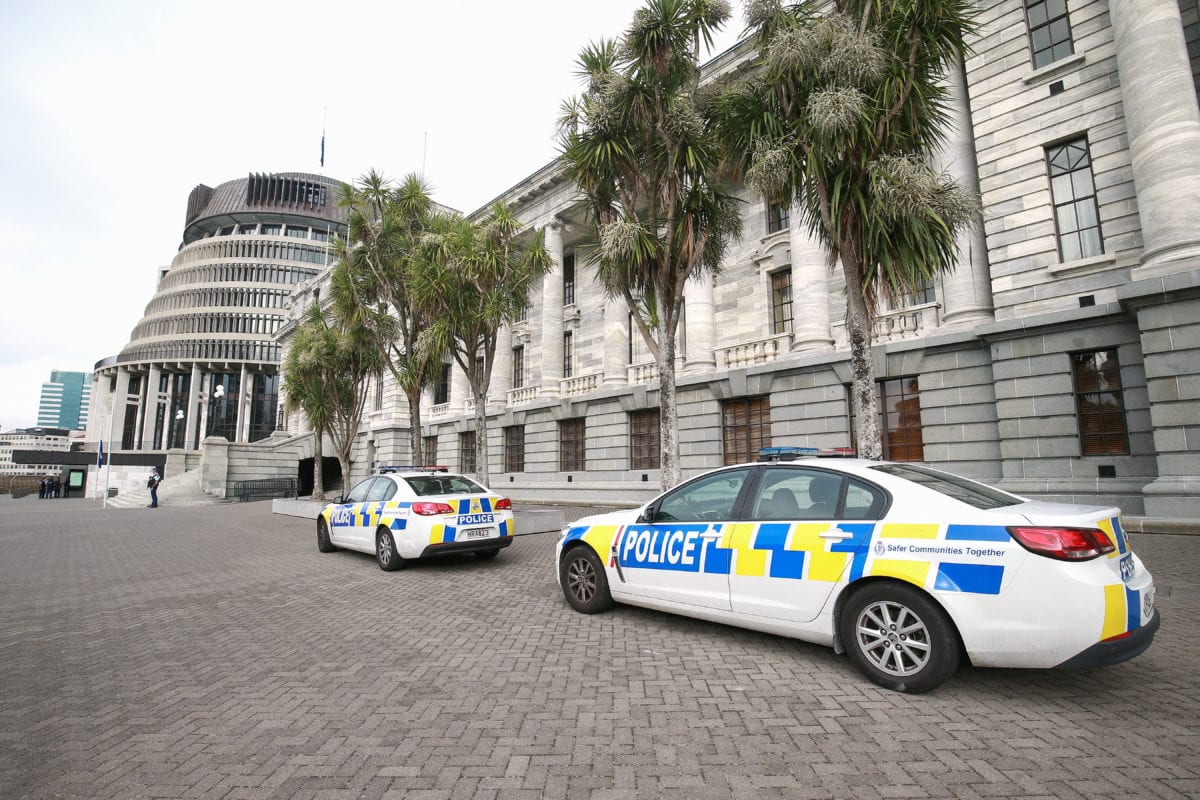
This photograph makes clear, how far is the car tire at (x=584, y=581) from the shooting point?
18.7 ft

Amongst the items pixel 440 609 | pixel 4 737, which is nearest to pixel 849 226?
pixel 440 609

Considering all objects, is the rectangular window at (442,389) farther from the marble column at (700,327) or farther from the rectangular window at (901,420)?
the rectangular window at (901,420)

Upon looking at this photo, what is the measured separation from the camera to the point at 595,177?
35.5ft

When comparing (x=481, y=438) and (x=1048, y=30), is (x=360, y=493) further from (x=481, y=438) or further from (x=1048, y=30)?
(x=1048, y=30)

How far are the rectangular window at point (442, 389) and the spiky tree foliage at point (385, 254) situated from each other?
567 inches

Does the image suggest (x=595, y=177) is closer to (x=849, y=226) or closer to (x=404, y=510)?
(x=849, y=226)

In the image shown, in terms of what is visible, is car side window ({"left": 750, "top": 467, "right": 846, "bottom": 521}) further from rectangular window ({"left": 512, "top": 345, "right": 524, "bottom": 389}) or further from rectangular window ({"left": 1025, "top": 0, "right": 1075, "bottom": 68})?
rectangular window ({"left": 512, "top": 345, "right": 524, "bottom": 389})

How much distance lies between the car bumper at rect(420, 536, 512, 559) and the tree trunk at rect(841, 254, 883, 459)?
5.58 meters

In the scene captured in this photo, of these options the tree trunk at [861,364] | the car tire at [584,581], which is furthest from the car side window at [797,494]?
the tree trunk at [861,364]

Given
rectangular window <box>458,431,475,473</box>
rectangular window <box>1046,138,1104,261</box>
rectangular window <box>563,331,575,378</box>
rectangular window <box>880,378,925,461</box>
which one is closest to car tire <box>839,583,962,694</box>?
rectangular window <box>880,378,925,461</box>

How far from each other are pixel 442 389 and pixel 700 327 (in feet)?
61.8

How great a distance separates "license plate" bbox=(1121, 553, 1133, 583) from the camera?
3.30 metres

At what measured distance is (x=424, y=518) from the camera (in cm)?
830

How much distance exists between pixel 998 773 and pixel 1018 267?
13.3 m
